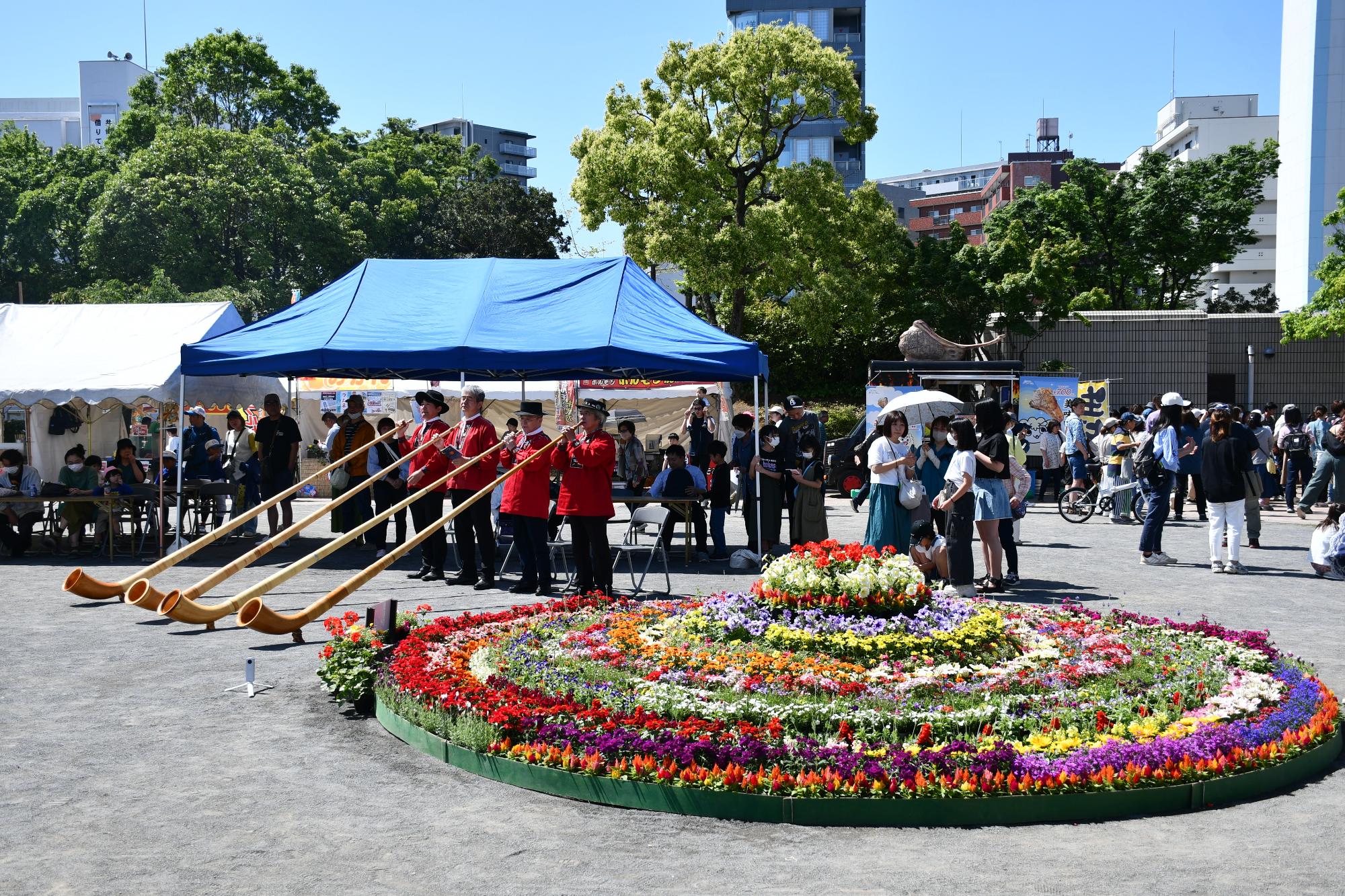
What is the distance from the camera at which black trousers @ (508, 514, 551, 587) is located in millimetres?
11938

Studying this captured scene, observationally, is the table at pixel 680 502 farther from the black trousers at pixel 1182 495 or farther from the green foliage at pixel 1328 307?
the green foliage at pixel 1328 307

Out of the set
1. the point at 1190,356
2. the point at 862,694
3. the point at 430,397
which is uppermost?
the point at 1190,356

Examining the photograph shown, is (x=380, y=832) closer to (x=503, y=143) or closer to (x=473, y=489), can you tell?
(x=473, y=489)

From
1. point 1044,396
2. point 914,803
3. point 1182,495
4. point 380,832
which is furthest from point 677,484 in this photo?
point 1044,396

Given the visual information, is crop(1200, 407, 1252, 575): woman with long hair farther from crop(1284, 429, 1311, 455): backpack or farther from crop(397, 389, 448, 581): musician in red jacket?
crop(1284, 429, 1311, 455): backpack

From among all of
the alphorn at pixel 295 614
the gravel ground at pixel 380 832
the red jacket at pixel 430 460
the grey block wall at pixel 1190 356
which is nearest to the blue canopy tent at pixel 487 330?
the red jacket at pixel 430 460

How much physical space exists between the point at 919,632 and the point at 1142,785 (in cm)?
238

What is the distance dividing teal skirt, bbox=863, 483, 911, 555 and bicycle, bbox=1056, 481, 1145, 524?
28.7ft

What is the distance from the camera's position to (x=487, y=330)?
1462cm

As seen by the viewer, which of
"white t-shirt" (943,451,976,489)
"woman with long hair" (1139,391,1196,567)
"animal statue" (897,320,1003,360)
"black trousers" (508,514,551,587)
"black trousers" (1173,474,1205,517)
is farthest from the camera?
"animal statue" (897,320,1003,360)

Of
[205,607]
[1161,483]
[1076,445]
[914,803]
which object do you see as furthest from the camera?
[1076,445]

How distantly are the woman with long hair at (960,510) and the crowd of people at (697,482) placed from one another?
2 centimetres

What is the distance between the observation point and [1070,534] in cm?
1800

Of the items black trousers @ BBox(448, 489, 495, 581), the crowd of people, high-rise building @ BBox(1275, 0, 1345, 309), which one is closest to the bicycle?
the crowd of people
